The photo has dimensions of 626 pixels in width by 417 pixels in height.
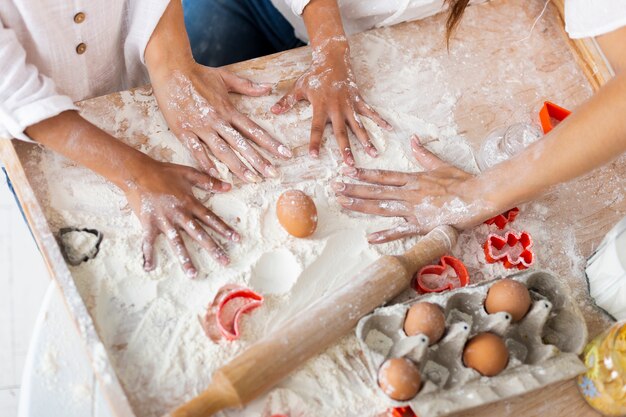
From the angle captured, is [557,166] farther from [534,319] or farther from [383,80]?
[383,80]

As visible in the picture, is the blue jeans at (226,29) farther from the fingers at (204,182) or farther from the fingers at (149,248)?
the fingers at (149,248)

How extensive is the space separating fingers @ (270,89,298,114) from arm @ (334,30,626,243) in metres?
0.18

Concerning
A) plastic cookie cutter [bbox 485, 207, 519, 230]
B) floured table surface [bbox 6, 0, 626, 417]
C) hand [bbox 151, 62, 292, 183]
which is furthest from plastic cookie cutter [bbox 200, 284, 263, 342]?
plastic cookie cutter [bbox 485, 207, 519, 230]

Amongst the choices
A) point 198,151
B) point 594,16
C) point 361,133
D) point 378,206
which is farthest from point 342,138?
point 594,16

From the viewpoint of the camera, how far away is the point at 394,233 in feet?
3.63

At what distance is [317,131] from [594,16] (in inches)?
20.8

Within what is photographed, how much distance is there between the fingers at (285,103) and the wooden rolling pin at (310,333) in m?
0.36

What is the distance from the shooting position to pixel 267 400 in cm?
93

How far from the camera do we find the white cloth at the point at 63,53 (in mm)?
1035

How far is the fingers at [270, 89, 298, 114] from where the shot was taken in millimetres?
1215

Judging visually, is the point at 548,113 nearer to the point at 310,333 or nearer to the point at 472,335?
the point at 472,335

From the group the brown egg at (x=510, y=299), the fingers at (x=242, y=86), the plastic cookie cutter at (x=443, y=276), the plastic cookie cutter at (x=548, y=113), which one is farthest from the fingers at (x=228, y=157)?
the plastic cookie cutter at (x=548, y=113)

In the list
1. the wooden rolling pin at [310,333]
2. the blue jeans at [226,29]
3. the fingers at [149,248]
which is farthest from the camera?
the blue jeans at [226,29]

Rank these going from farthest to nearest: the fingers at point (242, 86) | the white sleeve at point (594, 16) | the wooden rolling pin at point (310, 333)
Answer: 1. the fingers at point (242, 86)
2. the white sleeve at point (594, 16)
3. the wooden rolling pin at point (310, 333)
